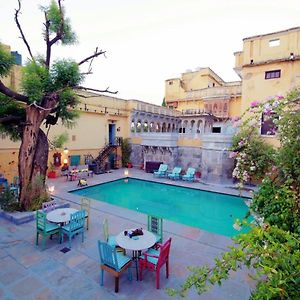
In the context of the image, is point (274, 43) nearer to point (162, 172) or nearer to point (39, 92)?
point (162, 172)

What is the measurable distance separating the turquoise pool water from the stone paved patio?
2786 millimetres

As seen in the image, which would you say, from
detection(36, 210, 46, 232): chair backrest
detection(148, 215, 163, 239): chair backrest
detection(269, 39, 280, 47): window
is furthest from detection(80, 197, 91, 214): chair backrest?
detection(269, 39, 280, 47): window

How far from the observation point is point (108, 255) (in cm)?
448

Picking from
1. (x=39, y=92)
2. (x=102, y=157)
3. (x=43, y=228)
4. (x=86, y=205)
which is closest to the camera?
(x=43, y=228)

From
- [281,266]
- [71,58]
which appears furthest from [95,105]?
[281,266]

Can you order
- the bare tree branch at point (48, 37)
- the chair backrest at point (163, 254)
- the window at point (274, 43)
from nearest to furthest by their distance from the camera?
the chair backrest at point (163, 254) → the bare tree branch at point (48, 37) → the window at point (274, 43)

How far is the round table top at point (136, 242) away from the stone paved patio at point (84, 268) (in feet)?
2.47

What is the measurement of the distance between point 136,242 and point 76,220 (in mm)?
2360

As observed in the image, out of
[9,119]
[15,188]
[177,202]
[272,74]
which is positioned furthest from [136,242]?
[272,74]

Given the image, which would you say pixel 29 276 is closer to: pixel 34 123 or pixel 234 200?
pixel 34 123

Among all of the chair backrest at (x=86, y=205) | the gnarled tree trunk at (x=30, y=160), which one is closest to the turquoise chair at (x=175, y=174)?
the chair backrest at (x=86, y=205)

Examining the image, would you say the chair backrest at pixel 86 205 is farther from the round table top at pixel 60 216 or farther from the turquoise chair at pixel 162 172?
the turquoise chair at pixel 162 172

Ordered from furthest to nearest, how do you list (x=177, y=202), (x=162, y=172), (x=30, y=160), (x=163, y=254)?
(x=162, y=172) → (x=177, y=202) → (x=30, y=160) → (x=163, y=254)

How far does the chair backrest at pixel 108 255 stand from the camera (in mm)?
4379
